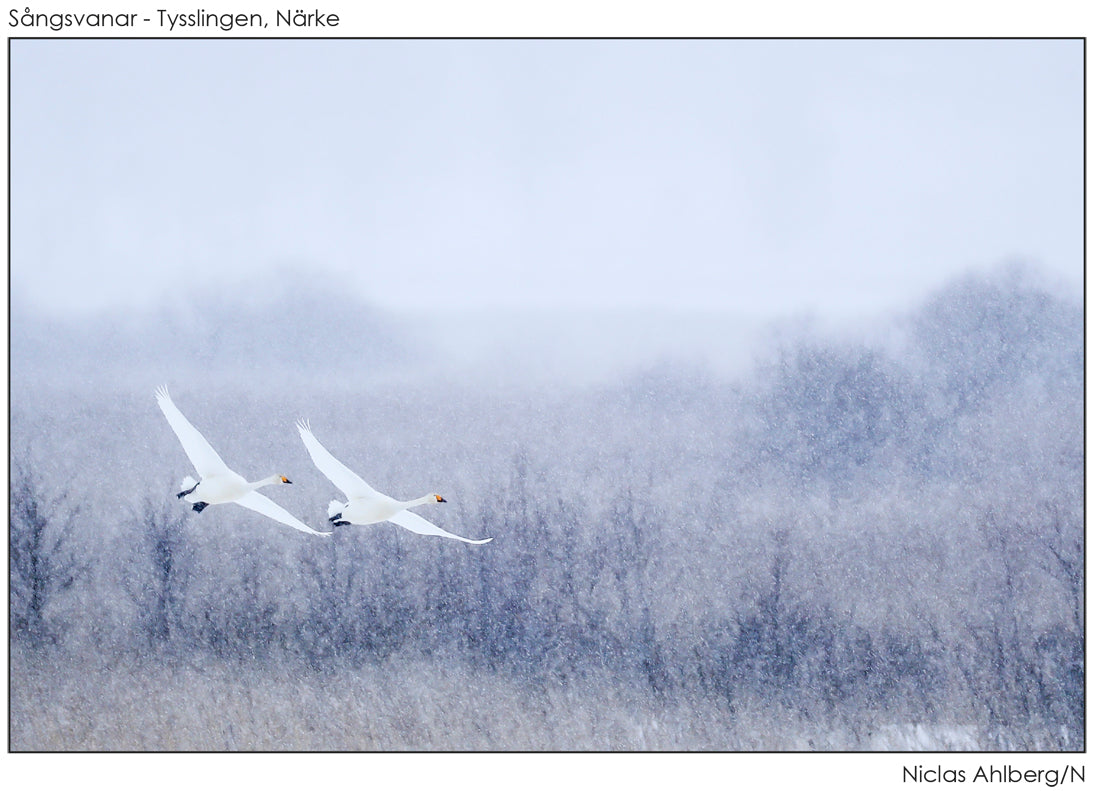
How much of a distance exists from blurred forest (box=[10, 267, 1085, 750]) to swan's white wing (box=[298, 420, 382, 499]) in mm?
1215

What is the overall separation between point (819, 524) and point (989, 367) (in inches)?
48.7

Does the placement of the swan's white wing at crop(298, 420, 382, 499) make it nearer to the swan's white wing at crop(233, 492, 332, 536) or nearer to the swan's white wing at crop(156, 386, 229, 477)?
the swan's white wing at crop(233, 492, 332, 536)

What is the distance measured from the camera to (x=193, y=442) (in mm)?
4129

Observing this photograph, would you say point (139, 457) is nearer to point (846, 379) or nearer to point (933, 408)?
point (846, 379)

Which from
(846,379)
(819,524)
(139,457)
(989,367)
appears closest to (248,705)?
(139,457)

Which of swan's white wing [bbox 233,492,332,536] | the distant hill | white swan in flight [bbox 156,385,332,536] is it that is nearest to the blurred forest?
the distant hill

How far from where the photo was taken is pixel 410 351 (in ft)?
18.3

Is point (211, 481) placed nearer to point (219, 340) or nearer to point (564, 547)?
point (219, 340)

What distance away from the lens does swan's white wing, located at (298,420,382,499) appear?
4.16m

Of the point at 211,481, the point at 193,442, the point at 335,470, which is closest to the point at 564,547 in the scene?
the point at 335,470

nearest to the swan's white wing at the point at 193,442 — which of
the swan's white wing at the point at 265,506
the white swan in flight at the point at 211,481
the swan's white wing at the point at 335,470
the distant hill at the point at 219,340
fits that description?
the white swan in flight at the point at 211,481

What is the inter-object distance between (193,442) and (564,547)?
225 centimetres

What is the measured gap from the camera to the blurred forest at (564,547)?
5344 millimetres
